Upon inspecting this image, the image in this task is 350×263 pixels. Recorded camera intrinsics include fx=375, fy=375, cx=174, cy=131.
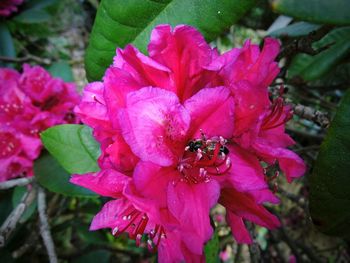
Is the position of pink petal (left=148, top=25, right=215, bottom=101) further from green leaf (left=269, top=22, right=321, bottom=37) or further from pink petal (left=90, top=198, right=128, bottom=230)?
green leaf (left=269, top=22, right=321, bottom=37)

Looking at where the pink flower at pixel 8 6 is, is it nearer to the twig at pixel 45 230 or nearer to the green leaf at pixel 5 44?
the green leaf at pixel 5 44

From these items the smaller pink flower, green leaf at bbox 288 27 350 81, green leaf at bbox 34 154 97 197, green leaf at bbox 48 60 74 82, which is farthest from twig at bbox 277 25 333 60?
green leaf at bbox 48 60 74 82

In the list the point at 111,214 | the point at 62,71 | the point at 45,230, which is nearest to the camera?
the point at 111,214

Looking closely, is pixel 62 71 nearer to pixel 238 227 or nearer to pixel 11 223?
pixel 11 223

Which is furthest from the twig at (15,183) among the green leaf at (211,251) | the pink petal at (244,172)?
the pink petal at (244,172)

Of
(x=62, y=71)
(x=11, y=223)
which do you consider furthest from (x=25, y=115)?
(x=62, y=71)

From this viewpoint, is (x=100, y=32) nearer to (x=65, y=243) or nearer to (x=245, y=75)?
(x=245, y=75)
